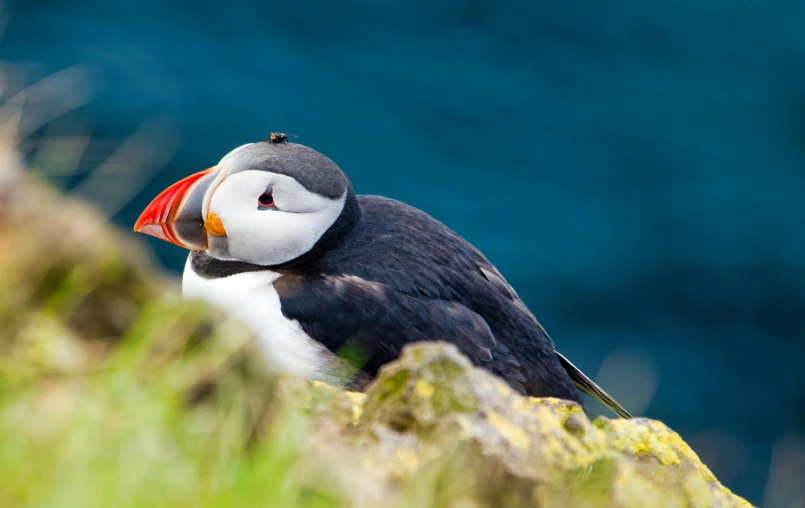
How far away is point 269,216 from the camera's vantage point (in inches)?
169

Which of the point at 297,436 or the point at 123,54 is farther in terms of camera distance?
the point at 123,54

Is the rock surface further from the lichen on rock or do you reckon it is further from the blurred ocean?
the blurred ocean

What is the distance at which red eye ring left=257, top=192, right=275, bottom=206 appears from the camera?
4.30 metres

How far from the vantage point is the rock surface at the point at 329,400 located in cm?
233

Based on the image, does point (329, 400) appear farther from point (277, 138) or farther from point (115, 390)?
point (277, 138)

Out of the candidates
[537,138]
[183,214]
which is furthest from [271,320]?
[537,138]

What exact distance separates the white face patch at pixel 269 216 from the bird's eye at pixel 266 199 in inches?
0.9

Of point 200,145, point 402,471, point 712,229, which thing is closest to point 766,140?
point 712,229

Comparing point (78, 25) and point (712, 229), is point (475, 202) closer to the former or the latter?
point (712, 229)

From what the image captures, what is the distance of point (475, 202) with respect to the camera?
10953 millimetres

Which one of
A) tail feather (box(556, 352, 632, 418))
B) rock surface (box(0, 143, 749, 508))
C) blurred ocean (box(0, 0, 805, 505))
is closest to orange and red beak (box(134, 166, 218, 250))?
rock surface (box(0, 143, 749, 508))

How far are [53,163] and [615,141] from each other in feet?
28.1

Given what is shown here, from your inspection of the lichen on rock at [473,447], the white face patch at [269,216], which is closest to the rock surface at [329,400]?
the lichen on rock at [473,447]

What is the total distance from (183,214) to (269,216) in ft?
1.28
